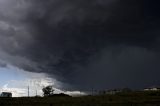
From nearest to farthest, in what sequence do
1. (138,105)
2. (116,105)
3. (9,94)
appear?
1. (138,105)
2. (116,105)
3. (9,94)

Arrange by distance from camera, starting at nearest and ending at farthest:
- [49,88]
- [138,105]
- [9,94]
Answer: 1. [138,105]
2. [9,94]
3. [49,88]

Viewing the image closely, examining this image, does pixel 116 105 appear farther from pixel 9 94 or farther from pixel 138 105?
pixel 9 94

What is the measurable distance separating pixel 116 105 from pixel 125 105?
145 inches

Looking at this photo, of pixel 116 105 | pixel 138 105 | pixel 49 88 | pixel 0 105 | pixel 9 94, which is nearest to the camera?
pixel 138 105

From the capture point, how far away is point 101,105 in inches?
2884

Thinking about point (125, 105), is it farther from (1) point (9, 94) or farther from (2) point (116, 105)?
(1) point (9, 94)

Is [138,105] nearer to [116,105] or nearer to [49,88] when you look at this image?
[116,105]

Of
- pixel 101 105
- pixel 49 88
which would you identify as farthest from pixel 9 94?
pixel 101 105

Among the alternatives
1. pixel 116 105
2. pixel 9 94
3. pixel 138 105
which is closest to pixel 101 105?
pixel 116 105

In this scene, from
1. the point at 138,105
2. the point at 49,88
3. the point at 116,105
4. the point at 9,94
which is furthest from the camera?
the point at 49,88

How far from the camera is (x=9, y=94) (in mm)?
145750

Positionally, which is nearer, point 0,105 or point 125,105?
point 125,105

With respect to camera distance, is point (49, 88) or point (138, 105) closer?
point (138, 105)

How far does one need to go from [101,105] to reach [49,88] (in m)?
128
